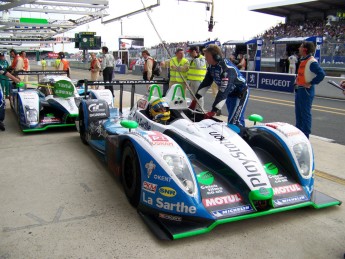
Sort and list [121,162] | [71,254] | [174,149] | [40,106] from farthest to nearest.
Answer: [40,106] → [121,162] → [174,149] → [71,254]

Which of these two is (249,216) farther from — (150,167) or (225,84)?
(225,84)

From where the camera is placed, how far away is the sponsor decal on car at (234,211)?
2902 millimetres

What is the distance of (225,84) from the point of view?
14.1 feet

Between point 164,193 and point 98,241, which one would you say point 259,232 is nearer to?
point 164,193

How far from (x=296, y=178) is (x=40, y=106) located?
5.31 m

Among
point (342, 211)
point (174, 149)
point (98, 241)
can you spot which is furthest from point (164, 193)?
point (342, 211)

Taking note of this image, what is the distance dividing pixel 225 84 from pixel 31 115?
13.3 ft

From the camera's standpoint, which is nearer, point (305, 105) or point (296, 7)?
point (305, 105)

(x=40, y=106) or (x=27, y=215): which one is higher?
(x=40, y=106)

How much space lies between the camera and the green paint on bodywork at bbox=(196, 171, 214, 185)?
10.6 feet

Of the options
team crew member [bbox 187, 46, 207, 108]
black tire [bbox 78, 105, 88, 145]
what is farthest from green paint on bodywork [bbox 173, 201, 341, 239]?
team crew member [bbox 187, 46, 207, 108]

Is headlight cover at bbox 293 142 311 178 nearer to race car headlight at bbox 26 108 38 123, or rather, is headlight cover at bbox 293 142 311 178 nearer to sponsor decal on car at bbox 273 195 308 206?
sponsor decal on car at bbox 273 195 308 206

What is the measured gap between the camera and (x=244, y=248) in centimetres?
277

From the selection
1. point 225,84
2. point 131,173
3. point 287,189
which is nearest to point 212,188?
point 287,189
